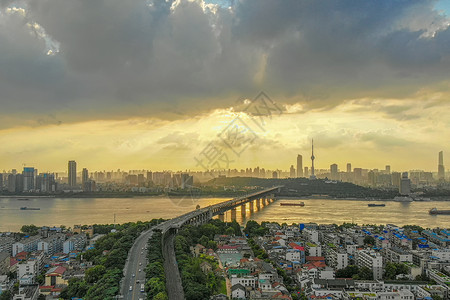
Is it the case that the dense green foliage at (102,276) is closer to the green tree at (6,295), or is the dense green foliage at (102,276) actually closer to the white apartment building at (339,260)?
the green tree at (6,295)

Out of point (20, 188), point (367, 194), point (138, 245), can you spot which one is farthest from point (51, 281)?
point (20, 188)

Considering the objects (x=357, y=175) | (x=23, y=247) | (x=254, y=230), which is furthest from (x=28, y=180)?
(x=357, y=175)

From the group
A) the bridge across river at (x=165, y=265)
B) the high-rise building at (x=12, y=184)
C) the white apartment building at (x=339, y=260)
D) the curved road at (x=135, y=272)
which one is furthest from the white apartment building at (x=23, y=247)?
the high-rise building at (x=12, y=184)

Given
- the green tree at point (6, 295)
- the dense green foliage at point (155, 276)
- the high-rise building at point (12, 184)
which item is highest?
the high-rise building at point (12, 184)

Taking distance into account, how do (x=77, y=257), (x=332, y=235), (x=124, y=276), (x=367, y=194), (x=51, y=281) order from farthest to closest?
(x=367, y=194), (x=332, y=235), (x=77, y=257), (x=51, y=281), (x=124, y=276)

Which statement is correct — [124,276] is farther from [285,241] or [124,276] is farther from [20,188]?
[20,188]

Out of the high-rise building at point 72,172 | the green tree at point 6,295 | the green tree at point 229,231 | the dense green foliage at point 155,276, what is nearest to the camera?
the dense green foliage at point 155,276

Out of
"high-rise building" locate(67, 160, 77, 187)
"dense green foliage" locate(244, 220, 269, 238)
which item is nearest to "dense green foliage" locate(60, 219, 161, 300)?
"dense green foliage" locate(244, 220, 269, 238)
